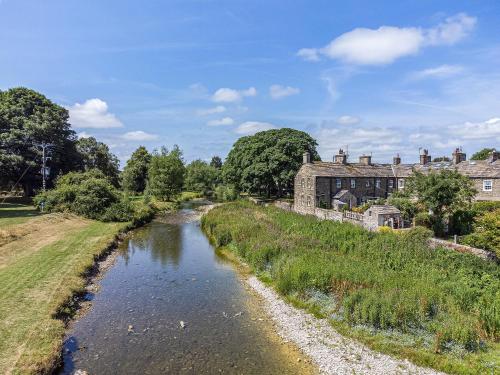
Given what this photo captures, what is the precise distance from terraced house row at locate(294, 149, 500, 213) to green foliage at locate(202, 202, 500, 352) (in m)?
17.1

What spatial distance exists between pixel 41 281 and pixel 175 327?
332 inches

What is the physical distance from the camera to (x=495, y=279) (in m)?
17.7

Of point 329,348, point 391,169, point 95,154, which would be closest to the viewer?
point 329,348

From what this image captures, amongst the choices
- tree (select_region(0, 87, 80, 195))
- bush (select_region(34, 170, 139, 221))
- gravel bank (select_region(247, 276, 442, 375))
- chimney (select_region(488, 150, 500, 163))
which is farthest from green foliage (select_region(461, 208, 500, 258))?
tree (select_region(0, 87, 80, 195))

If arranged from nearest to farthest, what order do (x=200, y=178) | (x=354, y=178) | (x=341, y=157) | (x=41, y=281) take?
(x=41, y=281) < (x=354, y=178) < (x=341, y=157) < (x=200, y=178)

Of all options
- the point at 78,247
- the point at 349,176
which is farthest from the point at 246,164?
the point at 78,247

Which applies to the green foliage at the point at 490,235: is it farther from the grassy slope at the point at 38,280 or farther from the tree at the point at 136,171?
the tree at the point at 136,171

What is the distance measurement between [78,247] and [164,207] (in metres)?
32.5

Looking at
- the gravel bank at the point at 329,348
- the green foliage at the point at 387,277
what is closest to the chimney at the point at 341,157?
the green foliage at the point at 387,277

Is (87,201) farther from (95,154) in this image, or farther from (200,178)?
(200,178)

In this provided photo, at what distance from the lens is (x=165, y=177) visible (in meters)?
66.7

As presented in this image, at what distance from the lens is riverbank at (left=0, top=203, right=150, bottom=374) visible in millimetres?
12328

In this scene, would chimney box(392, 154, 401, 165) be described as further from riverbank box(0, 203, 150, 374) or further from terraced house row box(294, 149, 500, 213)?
riverbank box(0, 203, 150, 374)

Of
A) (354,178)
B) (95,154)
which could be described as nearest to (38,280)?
(354,178)
